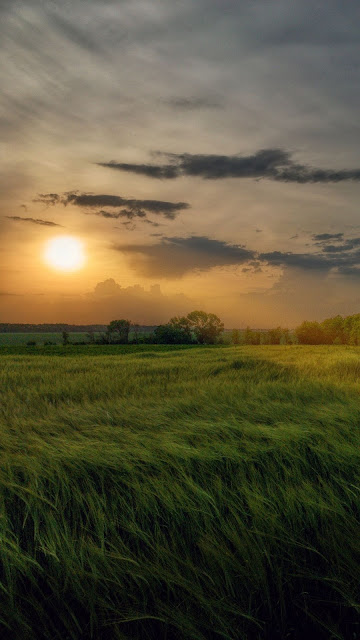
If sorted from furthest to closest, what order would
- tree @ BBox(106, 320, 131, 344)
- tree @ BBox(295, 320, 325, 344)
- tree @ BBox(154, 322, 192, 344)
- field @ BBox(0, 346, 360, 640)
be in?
tree @ BBox(154, 322, 192, 344) → tree @ BBox(295, 320, 325, 344) → tree @ BBox(106, 320, 131, 344) → field @ BBox(0, 346, 360, 640)

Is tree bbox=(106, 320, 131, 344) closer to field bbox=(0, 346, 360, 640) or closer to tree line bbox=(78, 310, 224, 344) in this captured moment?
tree line bbox=(78, 310, 224, 344)

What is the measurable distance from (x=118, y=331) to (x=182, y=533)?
71.2m

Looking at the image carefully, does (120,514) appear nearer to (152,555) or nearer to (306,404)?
(152,555)

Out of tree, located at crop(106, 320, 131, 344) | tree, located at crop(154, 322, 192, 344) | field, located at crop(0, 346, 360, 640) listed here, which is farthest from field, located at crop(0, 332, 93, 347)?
field, located at crop(0, 346, 360, 640)

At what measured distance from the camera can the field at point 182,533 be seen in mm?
1258

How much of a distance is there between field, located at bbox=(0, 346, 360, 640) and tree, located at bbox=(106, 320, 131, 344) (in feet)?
193

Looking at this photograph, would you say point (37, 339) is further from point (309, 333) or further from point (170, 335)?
point (309, 333)

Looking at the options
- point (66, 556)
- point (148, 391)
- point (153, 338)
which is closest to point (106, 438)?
point (66, 556)

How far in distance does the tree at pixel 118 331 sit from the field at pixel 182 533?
2320 inches

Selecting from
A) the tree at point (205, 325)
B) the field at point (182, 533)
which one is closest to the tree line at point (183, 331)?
the tree at point (205, 325)

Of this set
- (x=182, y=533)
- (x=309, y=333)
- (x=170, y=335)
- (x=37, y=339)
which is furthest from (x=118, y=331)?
(x=182, y=533)

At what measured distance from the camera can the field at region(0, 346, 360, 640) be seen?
1.26m

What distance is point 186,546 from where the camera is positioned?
1581mm

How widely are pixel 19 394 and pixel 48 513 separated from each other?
3.74 metres
